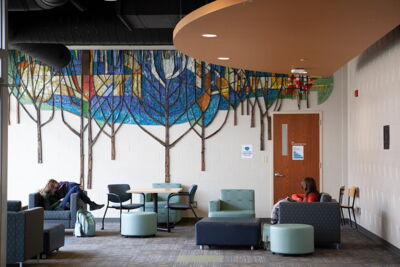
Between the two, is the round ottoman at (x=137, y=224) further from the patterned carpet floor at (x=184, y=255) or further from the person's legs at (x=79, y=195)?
the person's legs at (x=79, y=195)

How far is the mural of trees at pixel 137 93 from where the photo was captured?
13.4 meters

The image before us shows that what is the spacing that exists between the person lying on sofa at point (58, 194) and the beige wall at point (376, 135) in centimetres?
484

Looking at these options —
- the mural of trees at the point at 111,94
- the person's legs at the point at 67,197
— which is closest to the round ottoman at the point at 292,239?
the person's legs at the point at 67,197

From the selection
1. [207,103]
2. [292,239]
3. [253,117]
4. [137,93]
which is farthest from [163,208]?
[292,239]

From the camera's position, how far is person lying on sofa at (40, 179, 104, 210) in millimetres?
11569

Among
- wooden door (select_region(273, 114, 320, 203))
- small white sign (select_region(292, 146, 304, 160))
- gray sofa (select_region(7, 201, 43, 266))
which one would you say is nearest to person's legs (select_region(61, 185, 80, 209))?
gray sofa (select_region(7, 201, 43, 266))

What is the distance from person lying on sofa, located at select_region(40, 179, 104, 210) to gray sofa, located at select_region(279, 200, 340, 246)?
394cm

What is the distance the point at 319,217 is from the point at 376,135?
172 centimetres

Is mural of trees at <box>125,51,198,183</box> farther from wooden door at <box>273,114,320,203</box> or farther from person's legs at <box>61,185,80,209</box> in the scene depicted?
person's legs at <box>61,185,80,209</box>

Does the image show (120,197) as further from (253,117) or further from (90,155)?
(253,117)

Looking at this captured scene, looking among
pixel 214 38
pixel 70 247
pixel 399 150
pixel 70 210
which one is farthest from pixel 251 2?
pixel 70 210

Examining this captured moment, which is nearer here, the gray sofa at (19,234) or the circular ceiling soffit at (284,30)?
the circular ceiling soffit at (284,30)

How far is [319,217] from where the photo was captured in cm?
966

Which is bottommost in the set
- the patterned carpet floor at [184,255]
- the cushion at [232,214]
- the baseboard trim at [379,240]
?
the patterned carpet floor at [184,255]
